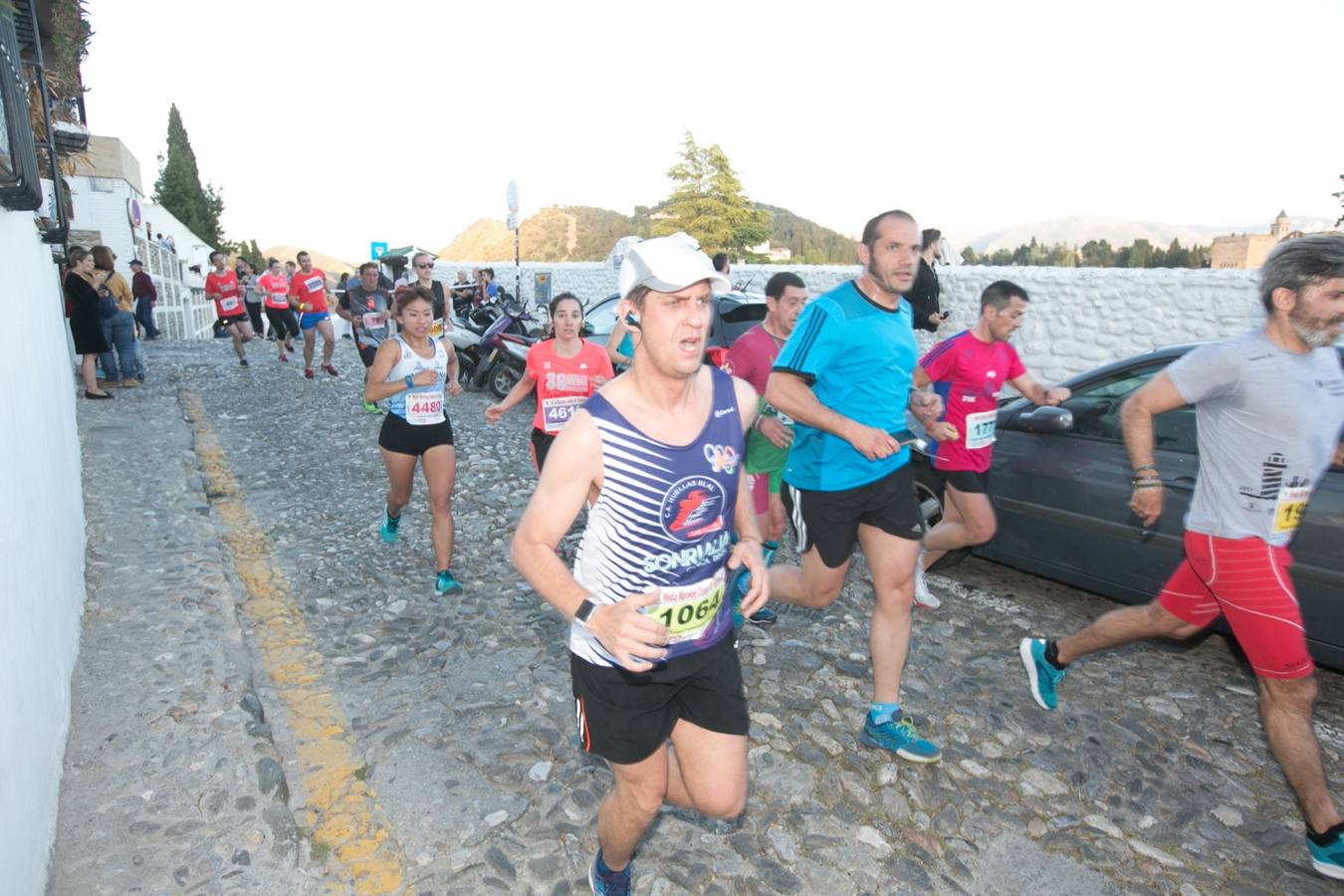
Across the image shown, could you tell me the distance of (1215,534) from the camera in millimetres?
3037

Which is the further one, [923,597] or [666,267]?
[923,597]

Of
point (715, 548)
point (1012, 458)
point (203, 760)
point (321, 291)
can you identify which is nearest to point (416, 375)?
point (203, 760)

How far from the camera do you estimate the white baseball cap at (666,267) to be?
2092 millimetres

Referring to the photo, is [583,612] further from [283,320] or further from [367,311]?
[283,320]

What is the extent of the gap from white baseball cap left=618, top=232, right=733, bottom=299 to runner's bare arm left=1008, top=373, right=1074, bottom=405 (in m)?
3.23

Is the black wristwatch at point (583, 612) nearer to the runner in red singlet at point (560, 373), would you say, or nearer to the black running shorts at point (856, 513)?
the black running shorts at point (856, 513)

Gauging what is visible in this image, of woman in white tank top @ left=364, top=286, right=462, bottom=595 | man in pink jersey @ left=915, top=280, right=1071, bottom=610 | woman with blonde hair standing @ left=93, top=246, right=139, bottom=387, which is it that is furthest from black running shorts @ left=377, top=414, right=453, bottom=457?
woman with blonde hair standing @ left=93, top=246, right=139, bottom=387

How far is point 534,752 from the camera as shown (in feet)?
11.3

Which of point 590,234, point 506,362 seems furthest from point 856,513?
point 590,234

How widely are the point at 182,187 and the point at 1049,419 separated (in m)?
79.8

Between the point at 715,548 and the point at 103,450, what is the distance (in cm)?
802

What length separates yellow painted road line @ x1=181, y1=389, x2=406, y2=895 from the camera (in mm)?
2809

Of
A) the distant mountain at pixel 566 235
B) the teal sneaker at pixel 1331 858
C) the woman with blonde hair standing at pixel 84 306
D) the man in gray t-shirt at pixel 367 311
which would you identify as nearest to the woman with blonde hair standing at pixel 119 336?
the woman with blonde hair standing at pixel 84 306

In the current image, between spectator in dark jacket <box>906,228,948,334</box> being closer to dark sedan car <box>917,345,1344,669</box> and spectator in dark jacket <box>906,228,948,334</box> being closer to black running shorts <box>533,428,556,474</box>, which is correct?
dark sedan car <box>917,345,1344,669</box>
